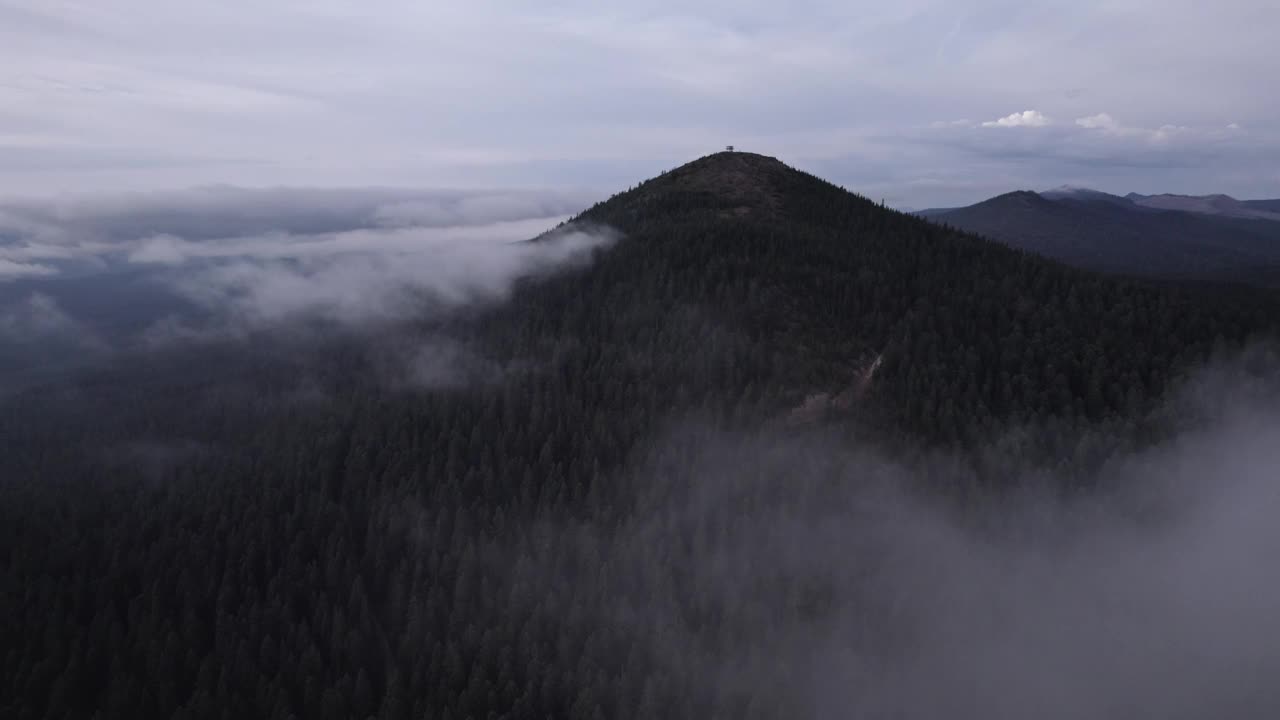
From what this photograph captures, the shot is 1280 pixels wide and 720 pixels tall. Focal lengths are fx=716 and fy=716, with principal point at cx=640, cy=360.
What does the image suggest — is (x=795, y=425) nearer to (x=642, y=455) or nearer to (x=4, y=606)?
(x=642, y=455)

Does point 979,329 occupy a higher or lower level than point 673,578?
higher

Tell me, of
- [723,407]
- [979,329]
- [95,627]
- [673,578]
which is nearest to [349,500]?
[95,627]

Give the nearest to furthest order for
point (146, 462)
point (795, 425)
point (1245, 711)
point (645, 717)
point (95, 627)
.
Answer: point (645, 717), point (95, 627), point (1245, 711), point (795, 425), point (146, 462)

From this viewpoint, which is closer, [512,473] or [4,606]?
[4,606]

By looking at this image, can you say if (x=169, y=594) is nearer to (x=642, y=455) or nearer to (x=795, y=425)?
(x=642, y=455)

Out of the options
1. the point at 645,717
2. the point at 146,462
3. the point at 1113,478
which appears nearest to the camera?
the point at 645,717

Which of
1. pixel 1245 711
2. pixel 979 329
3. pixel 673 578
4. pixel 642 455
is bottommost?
pixel 1245 711
